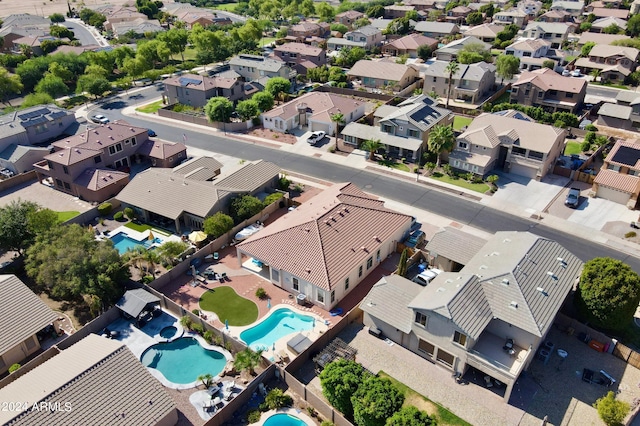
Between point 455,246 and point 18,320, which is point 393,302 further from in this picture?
point 18,320

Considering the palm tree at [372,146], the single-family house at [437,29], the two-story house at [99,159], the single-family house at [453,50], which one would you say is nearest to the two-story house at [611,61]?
the single-family house at [453,50]

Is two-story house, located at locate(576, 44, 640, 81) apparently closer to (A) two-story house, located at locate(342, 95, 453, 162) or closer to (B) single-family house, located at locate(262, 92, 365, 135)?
(A) two-story house, located at locate(342, 95, 453, 162)

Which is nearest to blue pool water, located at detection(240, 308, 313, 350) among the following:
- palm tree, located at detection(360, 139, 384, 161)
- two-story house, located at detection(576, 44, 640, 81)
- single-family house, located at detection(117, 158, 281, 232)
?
single-family house, located at detection(117, 158, 281, 232)

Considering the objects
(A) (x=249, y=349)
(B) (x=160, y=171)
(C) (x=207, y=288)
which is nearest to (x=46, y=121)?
(B) (x=160, y=171)

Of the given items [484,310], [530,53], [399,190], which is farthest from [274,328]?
[530,53]

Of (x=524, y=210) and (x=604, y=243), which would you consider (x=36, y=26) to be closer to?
(x=524, y=210)

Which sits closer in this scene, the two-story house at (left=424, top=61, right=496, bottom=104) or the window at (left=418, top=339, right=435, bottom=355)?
the window at (left=418, top=339, right=435, bottom=355)

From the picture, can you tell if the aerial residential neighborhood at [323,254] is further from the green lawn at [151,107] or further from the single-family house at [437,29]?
the single-family house at [437,29]
